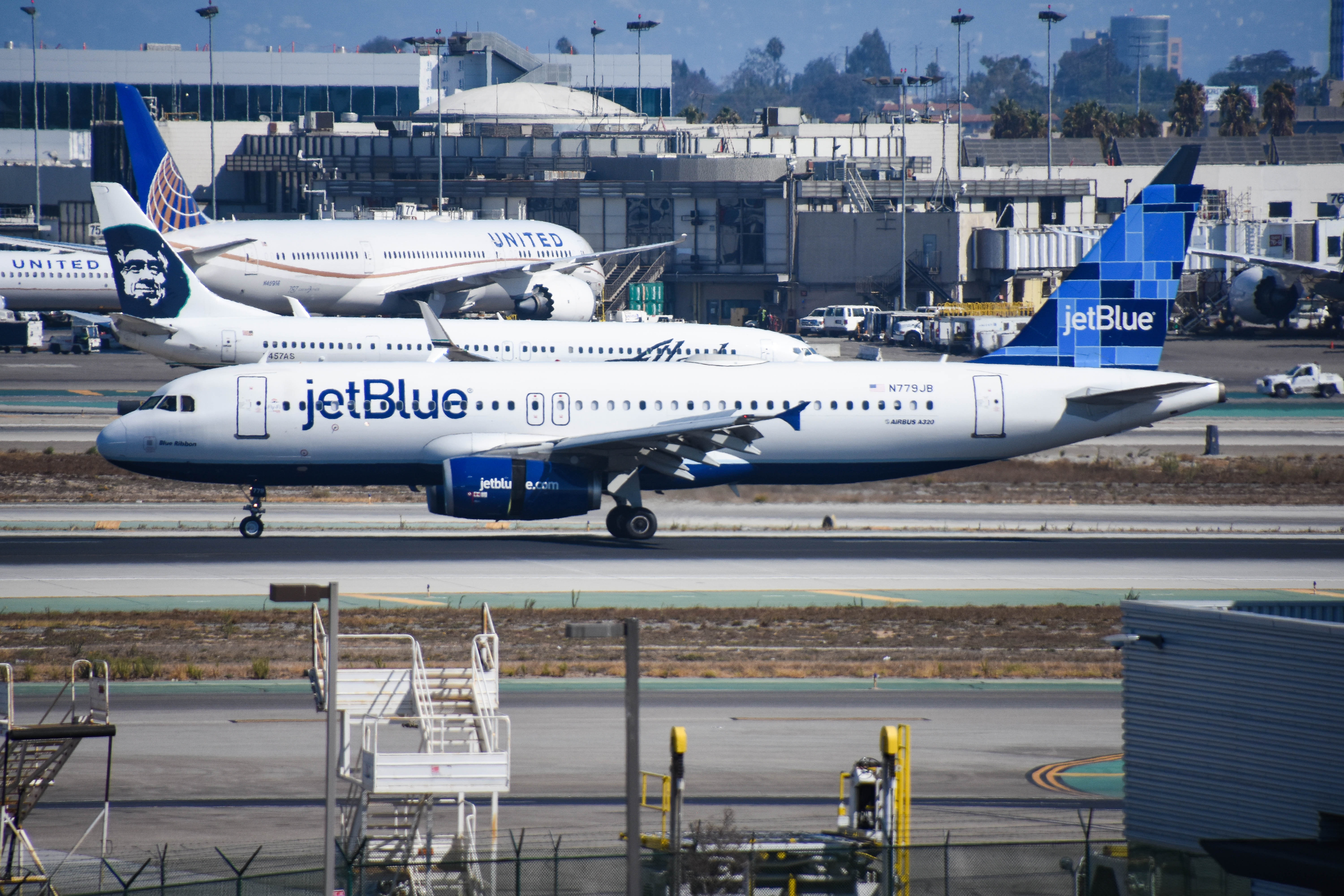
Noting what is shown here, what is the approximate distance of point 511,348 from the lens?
56.5m

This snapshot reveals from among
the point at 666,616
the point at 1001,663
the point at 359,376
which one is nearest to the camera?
the point at 1001,663

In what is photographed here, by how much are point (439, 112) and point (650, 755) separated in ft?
350

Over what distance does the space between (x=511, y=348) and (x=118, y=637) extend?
91.3 ft

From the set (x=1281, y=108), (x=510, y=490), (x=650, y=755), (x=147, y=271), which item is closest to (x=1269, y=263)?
(x=147, y=271)

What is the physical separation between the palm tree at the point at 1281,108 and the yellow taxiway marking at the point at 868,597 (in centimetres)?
17515

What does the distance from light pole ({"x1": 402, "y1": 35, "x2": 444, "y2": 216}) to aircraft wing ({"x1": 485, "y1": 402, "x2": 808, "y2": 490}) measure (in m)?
71.7

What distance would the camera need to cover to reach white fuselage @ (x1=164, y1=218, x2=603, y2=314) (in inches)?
3342

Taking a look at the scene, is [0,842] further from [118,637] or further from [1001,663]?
[1001,663]

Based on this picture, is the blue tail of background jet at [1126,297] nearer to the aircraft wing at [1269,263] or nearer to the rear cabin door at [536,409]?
the rear cabin door at [536,409]

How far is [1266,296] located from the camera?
333 ft

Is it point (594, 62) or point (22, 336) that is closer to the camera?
point (22, 336)

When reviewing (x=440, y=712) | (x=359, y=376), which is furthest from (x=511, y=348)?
(x=440, y=712)

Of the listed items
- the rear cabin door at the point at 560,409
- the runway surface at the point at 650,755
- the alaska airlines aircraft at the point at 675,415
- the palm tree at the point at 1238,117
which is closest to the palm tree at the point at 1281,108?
the palm tree at the point at 1238,117

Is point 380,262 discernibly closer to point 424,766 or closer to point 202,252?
point 202,252
